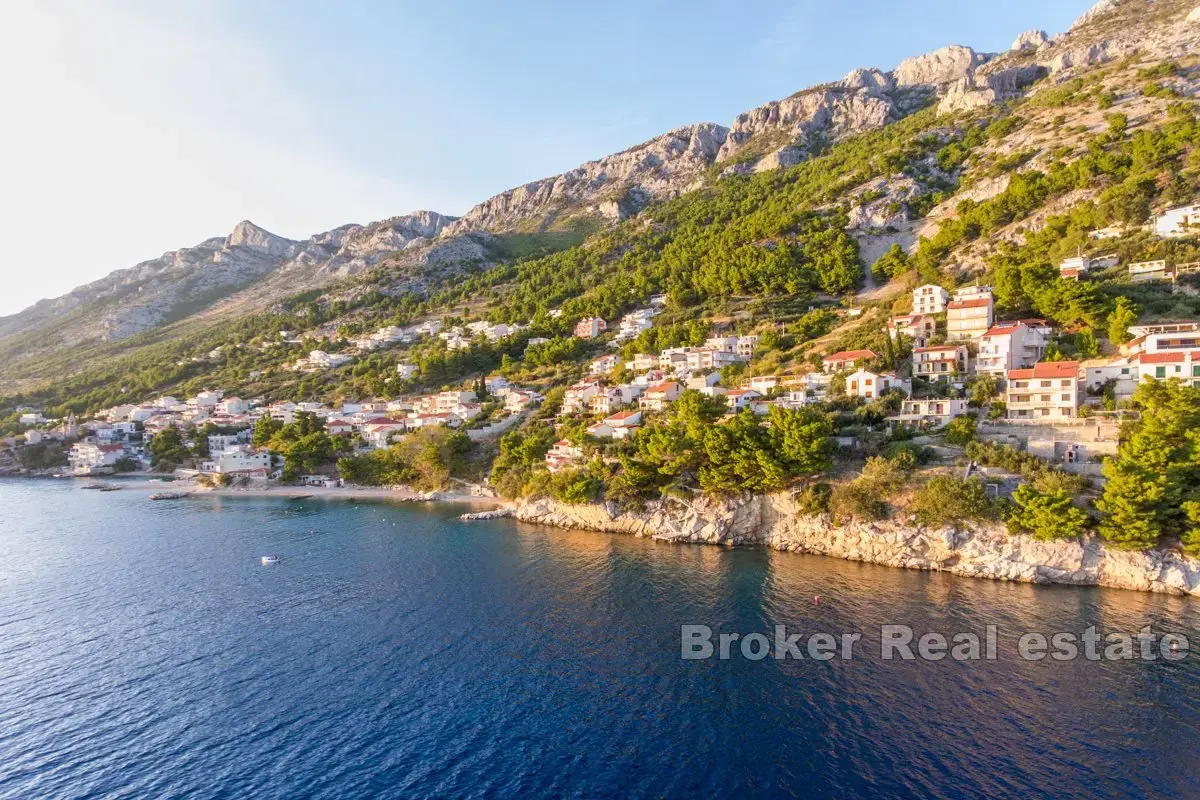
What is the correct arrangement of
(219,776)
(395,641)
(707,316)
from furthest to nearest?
(707,316)
(395,641)
(219,776)

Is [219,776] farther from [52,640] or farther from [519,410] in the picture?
[519,410]

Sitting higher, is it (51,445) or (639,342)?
(639,342)

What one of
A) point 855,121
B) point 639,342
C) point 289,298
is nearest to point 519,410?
point 639,342

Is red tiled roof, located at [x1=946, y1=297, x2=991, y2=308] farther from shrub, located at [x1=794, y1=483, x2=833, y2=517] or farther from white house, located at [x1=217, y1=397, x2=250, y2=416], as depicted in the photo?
white house, located at [x1=217, y1=397, x2=250, y2=416]

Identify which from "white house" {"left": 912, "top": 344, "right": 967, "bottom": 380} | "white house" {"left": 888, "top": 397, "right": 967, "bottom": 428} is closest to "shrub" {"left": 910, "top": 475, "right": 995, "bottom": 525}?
"white house" {"left": 888, "top": 397, "right": 967, "bottom": 428}

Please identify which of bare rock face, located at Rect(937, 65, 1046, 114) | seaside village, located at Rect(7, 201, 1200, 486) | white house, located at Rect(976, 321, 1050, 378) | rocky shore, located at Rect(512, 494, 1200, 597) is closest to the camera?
rocky shore, located at Rect(512, 494, 1200, 597)

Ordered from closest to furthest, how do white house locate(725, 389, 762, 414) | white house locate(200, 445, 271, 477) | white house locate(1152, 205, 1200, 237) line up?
white house locate(725, 389, 762, 414), white house locate(1152, 205, 1200, 237), white house locate(200, 445, 271, 477)
